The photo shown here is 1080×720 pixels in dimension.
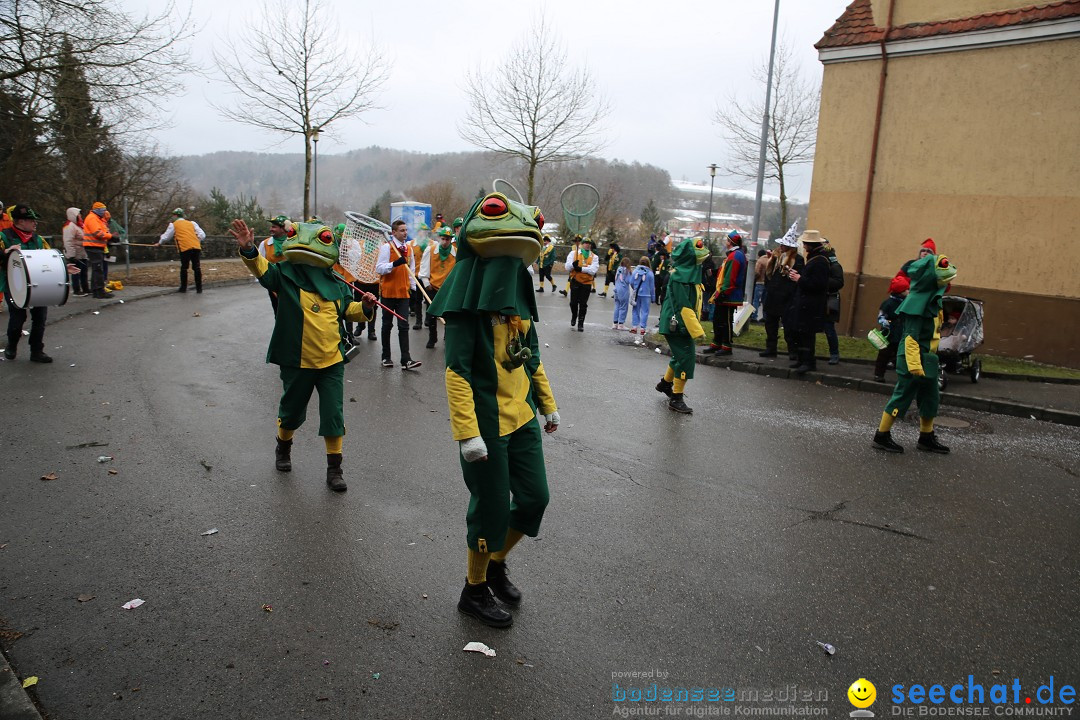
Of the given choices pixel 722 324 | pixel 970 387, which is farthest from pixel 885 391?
pixel 722 324

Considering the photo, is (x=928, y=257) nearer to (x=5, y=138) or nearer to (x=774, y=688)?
(x=774, y=688)

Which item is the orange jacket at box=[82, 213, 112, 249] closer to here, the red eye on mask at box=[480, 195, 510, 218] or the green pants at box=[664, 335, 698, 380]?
the green pants at box=[664, 335, 698, 380]

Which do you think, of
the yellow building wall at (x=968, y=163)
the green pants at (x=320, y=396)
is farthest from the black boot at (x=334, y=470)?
the yellow building wall at (x=968, y=163)

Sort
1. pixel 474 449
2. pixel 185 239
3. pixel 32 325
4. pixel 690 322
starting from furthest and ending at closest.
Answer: pixel 185 239
pixel 32 325
pixel 690 322
pixel 474 449

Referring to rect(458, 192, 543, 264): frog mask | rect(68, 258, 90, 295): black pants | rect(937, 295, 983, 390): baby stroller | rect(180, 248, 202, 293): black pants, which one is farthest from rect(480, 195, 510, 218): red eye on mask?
rect(180, 248, 202, 293): black pants

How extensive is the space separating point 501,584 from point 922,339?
4.98m

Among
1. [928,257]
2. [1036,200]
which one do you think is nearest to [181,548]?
[928,257]

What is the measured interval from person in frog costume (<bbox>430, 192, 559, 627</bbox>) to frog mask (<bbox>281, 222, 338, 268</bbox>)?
7.79 feet

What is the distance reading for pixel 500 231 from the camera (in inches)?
137

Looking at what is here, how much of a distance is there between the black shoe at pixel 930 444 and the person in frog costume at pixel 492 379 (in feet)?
16.7

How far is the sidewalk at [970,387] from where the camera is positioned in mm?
9102

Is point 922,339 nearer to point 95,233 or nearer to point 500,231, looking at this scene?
point 500,231

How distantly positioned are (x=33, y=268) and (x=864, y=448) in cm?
959

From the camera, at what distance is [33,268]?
28.7ft
